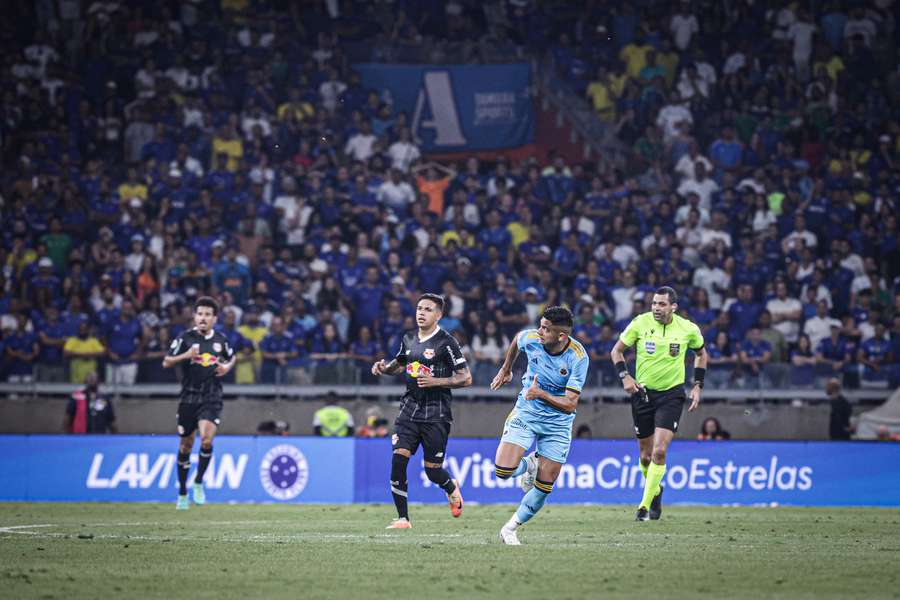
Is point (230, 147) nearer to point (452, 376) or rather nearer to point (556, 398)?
point (452, 376)

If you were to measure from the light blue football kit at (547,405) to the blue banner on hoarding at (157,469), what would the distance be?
9.63 metres

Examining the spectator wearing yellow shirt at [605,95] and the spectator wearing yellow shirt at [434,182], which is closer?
the spectator wearing yellow shirt at [434,182]

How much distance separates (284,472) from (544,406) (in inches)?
395

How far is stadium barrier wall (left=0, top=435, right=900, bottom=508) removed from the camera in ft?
74.8

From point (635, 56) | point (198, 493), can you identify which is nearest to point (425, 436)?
point (198, 493)

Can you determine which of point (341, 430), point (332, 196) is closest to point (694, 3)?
point (332, 196)

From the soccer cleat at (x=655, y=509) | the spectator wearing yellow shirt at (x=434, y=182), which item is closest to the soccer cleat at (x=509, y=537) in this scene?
the soccer cleat at (x=655, y=509)

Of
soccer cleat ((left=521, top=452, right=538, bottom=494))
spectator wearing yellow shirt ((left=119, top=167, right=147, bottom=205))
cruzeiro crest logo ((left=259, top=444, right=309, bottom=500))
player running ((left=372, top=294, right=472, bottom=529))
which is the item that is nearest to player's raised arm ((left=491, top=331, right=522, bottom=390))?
soccer cleat ((left=521, top=452, right=538, bottom=494))

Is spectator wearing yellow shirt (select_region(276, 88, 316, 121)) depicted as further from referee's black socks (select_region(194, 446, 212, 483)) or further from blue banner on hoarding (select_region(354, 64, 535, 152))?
referee's black socks (select_region(194, 446, 212, 483))

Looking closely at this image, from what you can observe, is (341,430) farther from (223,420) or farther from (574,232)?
(574,232)

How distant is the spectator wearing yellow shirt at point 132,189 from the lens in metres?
30.4

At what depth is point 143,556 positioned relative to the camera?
12398mm

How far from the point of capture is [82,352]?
26578 mm

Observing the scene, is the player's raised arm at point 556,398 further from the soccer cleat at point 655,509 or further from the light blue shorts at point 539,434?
the soccer cleat at point 655,509
